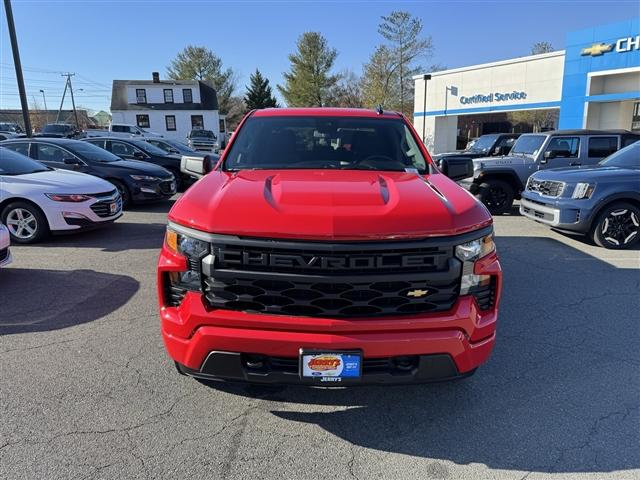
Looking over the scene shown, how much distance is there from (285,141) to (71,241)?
5.08 meters

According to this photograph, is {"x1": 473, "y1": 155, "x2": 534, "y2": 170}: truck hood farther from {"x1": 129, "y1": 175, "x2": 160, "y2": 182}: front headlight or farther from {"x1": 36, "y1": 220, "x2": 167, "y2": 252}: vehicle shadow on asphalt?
{"x1": 129, "y1": 175, "x2": 160, "y2": 182}: front headlight

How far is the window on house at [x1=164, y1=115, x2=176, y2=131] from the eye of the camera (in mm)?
49281

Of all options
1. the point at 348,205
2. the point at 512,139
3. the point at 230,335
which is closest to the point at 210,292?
the point at 230,335

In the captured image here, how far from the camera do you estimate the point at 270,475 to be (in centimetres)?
231

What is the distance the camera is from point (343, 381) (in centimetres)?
235

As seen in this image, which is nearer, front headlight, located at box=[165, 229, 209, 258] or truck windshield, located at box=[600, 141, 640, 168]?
front headlight, located at box=[165, 229, 209, 258]

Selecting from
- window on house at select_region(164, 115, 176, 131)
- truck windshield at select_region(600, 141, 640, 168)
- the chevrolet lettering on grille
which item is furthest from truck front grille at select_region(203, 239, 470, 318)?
window on house at select_region(164, 115, 176, 131)

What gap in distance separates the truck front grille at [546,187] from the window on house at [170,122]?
156ft

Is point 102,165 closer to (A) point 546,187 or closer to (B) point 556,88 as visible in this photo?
(A) point 546,187

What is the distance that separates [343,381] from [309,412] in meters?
0.62

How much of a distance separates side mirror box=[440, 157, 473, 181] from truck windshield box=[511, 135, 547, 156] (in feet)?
21.8

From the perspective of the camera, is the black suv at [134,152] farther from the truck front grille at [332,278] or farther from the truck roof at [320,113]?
the truck front grille at [332,278]

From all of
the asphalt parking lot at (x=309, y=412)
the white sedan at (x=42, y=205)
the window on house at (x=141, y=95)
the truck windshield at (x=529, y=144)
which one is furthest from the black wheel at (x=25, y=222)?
the window on house at (x=141, y=95)

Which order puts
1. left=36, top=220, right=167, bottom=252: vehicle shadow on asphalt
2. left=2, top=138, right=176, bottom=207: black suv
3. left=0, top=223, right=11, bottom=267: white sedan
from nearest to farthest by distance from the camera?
left=0, top=223, right=11, bottom=267: white sedan, left=36, top=220, right=167, bottom=252: vehicle shadow on asphalt, left=2, top=138, right=176, bottom=207: black suv
